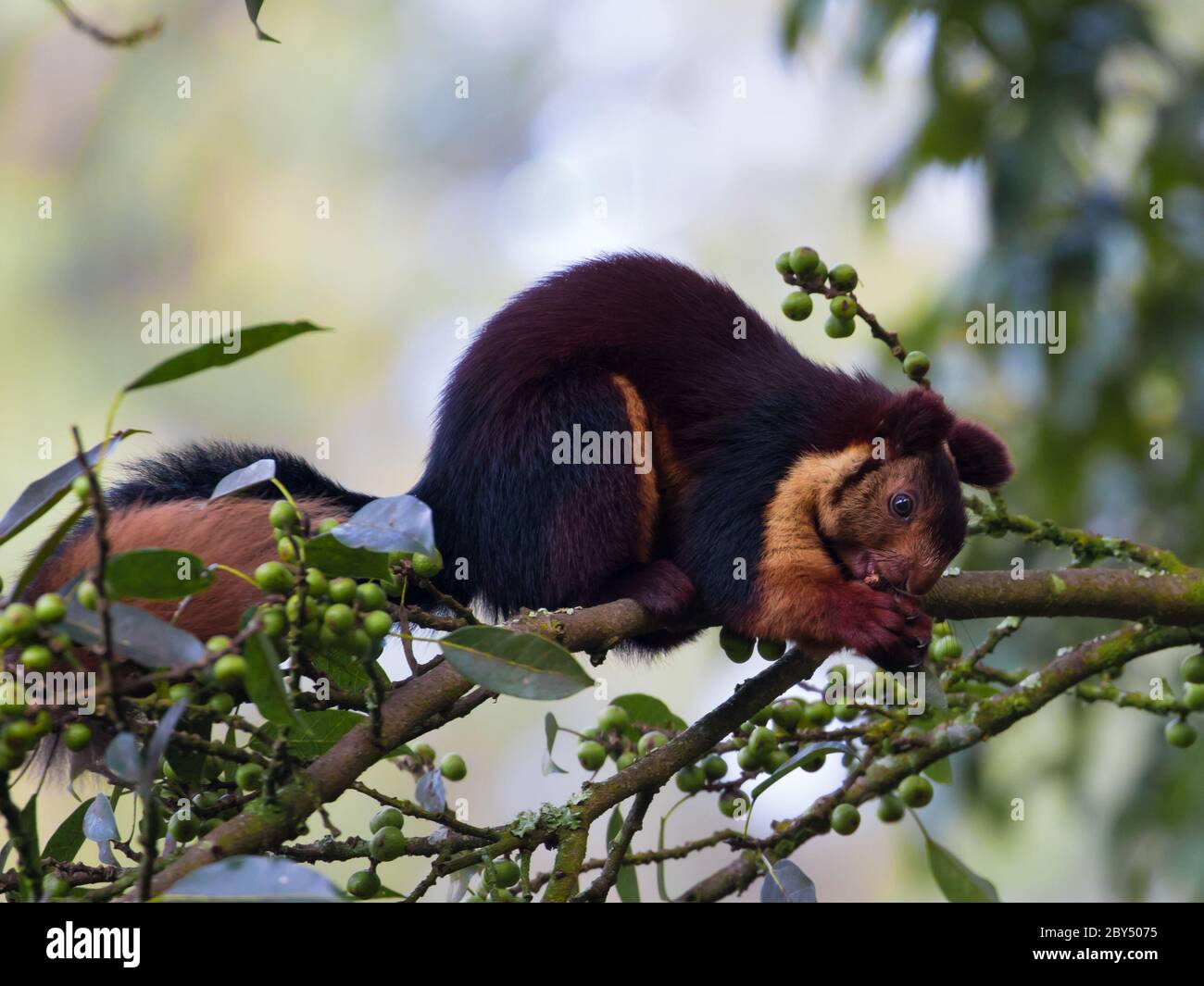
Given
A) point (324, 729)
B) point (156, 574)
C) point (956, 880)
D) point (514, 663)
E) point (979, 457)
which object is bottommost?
point (956, 880)

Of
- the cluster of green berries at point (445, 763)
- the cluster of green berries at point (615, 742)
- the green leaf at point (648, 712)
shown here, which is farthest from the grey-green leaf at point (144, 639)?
the green leaf at point (648, 712)

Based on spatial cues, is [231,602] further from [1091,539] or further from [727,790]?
[1091,539]

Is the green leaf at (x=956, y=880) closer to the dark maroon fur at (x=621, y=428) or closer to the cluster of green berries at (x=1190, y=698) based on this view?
the cluster of green berries at (x=1190, y=698)

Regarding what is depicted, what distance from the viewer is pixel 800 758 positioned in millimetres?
1802

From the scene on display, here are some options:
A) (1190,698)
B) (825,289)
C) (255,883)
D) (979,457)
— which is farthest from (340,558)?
(979,457)

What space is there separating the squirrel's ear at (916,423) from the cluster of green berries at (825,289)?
1.46ft

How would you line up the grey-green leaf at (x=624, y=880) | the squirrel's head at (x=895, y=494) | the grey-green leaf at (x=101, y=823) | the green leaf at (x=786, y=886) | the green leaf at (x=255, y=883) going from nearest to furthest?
1. the green leaf at (x=255, y=883)
2. the grey-green leaf at (x=101, y=823)
3. the green leaf at (x=786, y=886)
4. the grey-green leaf at (x=624, y=880)
5. the squirrel's head at (x=895, y=494)

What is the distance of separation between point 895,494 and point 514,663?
132 centimetres

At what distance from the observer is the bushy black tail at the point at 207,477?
2209 millimetres

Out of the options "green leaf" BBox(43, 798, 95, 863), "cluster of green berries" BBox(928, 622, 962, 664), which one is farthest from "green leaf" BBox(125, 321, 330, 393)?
"cluster of green berries" BBox(928, 622, 962, 664)

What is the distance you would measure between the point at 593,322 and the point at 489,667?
51.2 inches

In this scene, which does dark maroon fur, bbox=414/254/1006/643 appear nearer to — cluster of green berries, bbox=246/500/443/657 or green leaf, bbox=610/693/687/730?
green leaf, bbox=610/693/687/730

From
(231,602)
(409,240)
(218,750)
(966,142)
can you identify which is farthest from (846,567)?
(409,240)

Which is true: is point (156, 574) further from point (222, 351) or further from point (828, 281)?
point (828, 281)
